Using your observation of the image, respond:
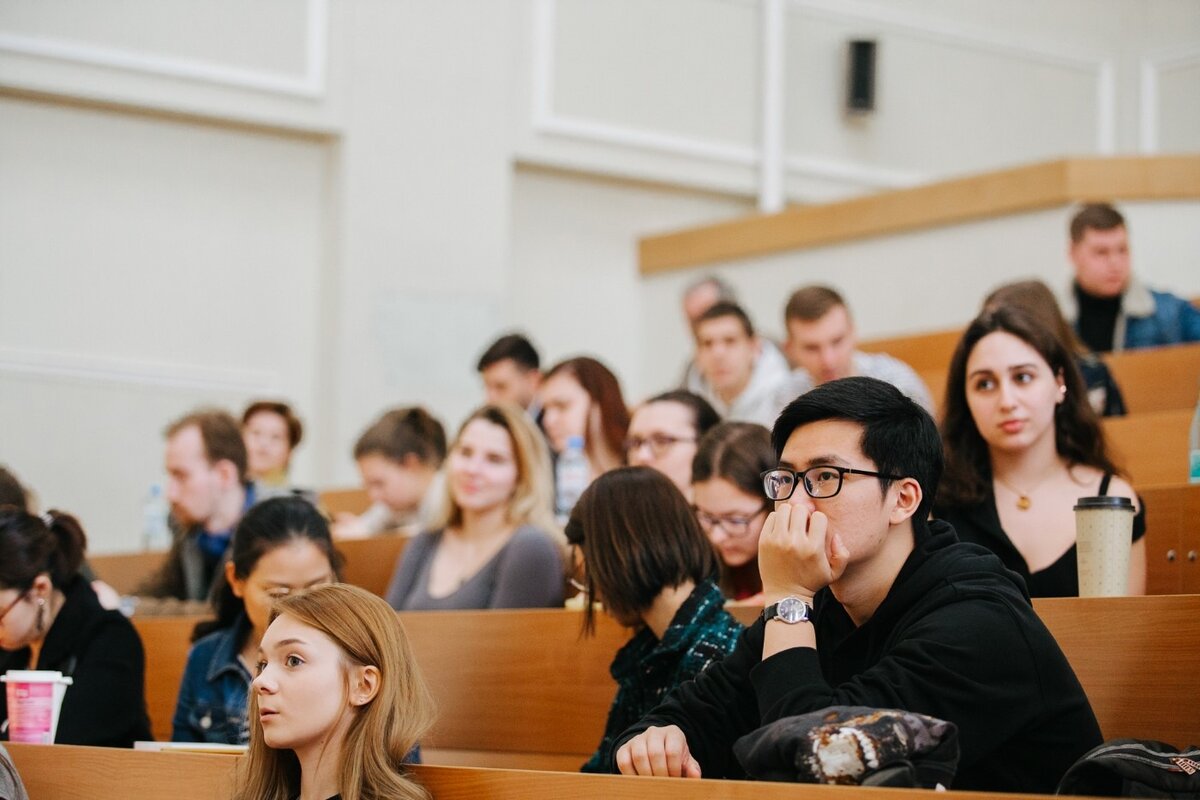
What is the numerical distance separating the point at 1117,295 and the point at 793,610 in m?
3.59

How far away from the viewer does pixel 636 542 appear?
248cm

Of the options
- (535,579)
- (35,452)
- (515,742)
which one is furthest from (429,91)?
(515,742)

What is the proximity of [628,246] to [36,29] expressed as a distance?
114 inches

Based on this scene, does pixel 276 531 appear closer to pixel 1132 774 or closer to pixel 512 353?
pixel 1132 774

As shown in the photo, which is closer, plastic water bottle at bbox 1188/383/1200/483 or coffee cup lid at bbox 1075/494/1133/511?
coffee cup lid at bbox 1075/494/1133/511

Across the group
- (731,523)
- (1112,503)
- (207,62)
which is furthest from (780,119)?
(1112,503)

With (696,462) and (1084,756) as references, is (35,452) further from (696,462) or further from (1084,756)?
(1084,756)

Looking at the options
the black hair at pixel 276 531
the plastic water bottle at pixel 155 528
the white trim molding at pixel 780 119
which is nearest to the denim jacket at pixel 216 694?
the black hair at pixel 276 531

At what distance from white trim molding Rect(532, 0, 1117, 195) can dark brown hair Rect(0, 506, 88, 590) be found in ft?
15.6

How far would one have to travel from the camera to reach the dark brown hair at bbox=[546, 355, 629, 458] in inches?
171

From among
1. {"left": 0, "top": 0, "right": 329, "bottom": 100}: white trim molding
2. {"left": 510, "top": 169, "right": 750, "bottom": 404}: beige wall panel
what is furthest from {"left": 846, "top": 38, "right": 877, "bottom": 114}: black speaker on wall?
{"left": 0, "top": 0, "right": 329, "bottom": 100}: white trim molding

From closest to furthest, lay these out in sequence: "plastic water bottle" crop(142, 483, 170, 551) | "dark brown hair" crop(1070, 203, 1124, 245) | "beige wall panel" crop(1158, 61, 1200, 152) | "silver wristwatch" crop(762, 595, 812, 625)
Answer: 1. "silver wristwatch" crop(762, 595, 812, 625)
2. "dark brown hair" crop(1070, 203, 1124, 245)
3. "plastic water bottle" crop(142, 483, 170, 551)
4. "beige wall panel" crop(1158, 61, 1200, 152)

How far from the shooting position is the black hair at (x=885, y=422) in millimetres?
1994

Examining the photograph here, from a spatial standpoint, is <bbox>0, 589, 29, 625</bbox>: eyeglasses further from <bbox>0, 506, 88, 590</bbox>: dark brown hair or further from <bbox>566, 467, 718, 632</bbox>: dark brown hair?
<bbox>566, 467, 718, 632</bbox>: dark brown hair
